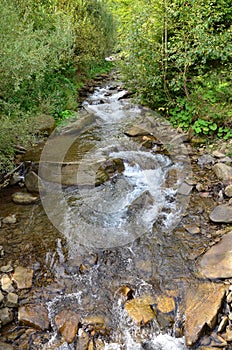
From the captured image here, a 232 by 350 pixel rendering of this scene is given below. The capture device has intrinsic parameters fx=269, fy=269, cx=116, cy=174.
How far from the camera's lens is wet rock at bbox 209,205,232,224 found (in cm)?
430

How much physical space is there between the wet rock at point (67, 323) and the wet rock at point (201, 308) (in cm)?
123

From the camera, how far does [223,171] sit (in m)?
5.35

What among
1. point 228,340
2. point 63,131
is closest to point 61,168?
point 63,131

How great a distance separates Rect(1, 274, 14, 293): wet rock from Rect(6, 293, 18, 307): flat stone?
0.07 metres

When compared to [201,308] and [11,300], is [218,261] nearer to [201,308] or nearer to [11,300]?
[201,308]

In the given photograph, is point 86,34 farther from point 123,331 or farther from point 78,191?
point 123,331

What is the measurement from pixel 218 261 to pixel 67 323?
2064 millimetres

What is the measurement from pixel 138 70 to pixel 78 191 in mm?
4183

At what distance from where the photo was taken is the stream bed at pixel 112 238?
3059 millimetres

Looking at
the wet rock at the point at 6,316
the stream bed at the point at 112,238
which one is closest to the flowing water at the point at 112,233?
the stream bed at the point at 112,238

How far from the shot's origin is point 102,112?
9578 millimetres

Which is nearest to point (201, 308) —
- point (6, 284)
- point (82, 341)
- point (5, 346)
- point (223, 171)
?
point (82, 341)

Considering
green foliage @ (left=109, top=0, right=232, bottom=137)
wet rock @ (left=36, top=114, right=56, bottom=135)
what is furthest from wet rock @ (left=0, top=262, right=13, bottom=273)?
green foliage @ (left=109, top=0, right=232, bottom=137)

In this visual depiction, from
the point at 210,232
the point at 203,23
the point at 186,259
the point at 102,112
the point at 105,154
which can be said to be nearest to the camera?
the point at 186,259
